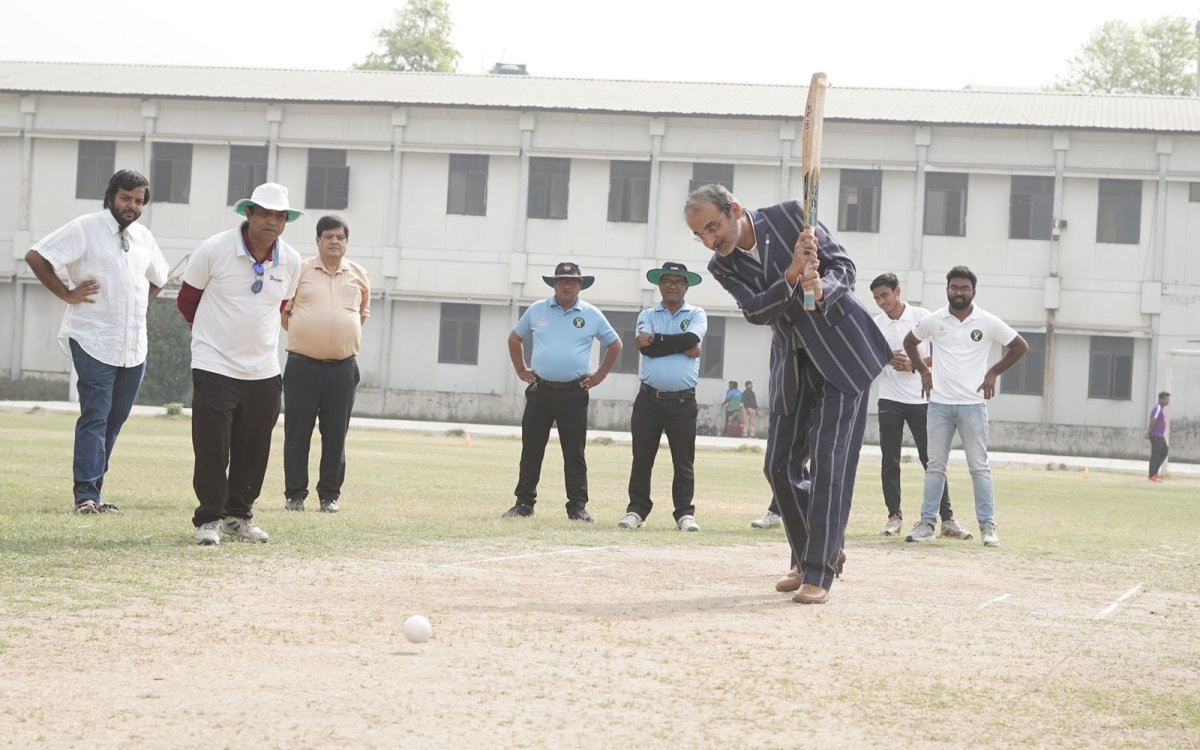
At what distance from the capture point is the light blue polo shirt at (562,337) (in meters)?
13.2

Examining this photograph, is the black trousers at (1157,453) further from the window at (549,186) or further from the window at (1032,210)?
the window at (549,186)

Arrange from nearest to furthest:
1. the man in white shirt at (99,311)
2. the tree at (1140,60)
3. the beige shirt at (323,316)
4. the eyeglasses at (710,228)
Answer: the eyeglasses at (710,228) → the man in white shirt at (99,311) → the beige shirt at (323,316) → the tree at (1140,60)

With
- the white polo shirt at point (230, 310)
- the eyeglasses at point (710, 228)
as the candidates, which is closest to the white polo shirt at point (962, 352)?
the eyeglasses at point (710, 228)

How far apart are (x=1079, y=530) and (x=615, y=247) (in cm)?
3319

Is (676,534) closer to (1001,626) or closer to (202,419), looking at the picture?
(202,419)

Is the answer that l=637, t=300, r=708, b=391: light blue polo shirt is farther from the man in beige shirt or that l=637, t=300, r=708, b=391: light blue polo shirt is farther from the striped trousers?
the striped trousers

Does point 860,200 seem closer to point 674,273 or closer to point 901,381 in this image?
point 901,381

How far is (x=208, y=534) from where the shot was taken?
9141mm

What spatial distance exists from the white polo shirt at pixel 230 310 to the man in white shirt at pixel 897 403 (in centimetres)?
568

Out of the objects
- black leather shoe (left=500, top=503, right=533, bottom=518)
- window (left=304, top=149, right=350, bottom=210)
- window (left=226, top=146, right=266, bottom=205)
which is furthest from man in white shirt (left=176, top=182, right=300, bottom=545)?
window (left=226, top=146, right=266, bottom=205)

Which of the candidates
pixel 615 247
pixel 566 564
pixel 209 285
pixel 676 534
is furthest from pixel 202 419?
pixel 615 247

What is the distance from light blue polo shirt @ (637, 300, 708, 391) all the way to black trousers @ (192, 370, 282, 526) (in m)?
3.83

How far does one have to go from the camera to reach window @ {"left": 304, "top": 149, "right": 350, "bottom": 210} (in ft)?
158

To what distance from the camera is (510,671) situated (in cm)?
550
